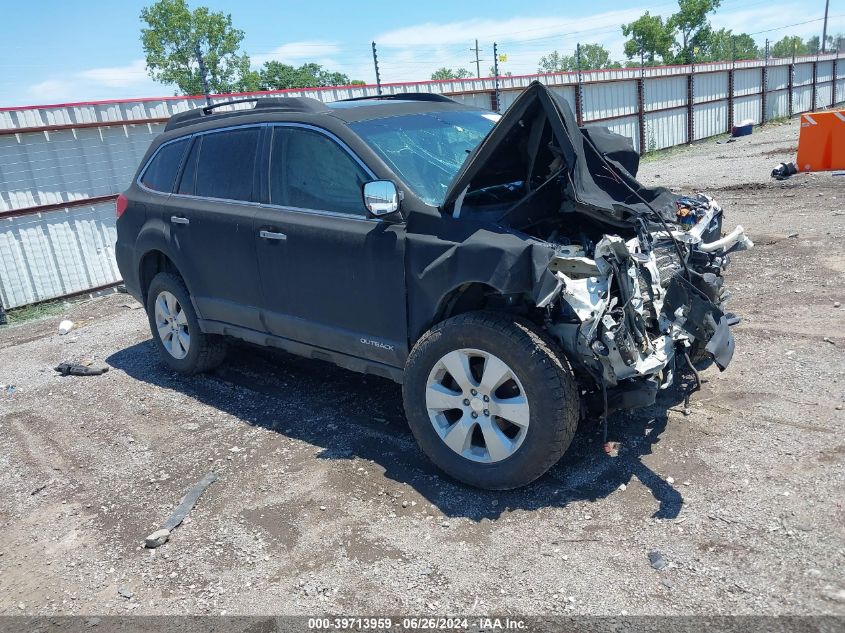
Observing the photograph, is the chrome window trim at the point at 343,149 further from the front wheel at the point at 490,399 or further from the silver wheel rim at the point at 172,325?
the silver wheel rim at the point at 172,325

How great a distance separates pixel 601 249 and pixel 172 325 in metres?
3.90

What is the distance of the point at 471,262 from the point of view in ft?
11.9

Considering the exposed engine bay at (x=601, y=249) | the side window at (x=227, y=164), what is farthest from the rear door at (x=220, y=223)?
the exposed engine bay at (x=601, y=249)

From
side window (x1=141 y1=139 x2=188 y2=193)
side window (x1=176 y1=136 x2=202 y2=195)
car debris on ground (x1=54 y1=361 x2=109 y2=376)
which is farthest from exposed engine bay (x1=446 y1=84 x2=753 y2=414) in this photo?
car debris on ground (x1=54 y1=361 x2=109 y2=376)

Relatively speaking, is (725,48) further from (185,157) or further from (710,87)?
(185,157)

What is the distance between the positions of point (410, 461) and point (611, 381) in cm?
136

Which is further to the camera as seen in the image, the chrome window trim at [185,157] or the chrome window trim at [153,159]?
the chrome window trim at [153,159]

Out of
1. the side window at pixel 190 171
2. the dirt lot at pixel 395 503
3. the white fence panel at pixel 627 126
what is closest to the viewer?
the dirt lot at pixel 395 503

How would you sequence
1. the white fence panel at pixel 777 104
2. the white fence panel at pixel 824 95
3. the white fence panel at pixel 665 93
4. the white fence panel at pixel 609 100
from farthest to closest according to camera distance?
the white fence panel at pixel 824 95
the white fence panel at pixel 777 104
the white fence panel at pixel 665 93
the white fence panel at pixel 609 100

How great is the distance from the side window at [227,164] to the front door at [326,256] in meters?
0.26

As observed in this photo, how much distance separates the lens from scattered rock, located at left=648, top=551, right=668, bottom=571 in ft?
9.98

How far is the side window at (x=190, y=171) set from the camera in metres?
5.46

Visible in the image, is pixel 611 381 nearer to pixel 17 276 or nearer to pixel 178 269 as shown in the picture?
pixel 178 269

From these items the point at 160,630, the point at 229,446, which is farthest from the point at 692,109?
the point at 160,630
